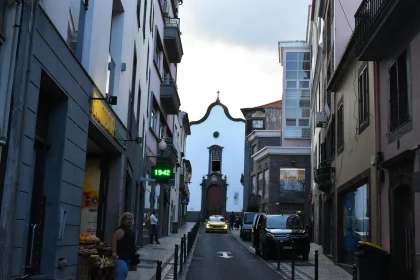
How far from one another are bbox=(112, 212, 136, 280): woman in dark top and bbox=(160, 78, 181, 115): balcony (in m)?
21.3

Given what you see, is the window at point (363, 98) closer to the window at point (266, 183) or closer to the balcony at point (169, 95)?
the balcony at point (169, 95)

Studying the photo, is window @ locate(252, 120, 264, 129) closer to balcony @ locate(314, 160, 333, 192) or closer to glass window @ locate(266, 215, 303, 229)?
glass window @ locate(266, 215, 303, 229)

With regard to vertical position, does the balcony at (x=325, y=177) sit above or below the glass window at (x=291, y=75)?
below

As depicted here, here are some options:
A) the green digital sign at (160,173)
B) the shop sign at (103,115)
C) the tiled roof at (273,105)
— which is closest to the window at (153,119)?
the green digital sign at (160,173)

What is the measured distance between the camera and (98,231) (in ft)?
49.2

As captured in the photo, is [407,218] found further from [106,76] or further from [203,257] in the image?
[203,257]

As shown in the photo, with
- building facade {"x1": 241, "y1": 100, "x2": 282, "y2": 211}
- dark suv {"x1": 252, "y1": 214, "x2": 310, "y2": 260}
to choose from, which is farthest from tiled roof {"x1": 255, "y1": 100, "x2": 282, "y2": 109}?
dark suv {"x1": 252, "y1": 214, "x2": 310, "y2": 260}

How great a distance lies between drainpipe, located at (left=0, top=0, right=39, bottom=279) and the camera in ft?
21.4

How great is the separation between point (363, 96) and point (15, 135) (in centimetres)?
1132

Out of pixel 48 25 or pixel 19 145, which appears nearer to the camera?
pixel 19 145

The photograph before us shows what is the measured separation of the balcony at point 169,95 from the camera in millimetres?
30109

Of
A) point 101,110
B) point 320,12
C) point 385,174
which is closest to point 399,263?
point 385,174

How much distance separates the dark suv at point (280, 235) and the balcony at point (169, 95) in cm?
934

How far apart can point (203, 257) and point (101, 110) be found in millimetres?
11048
